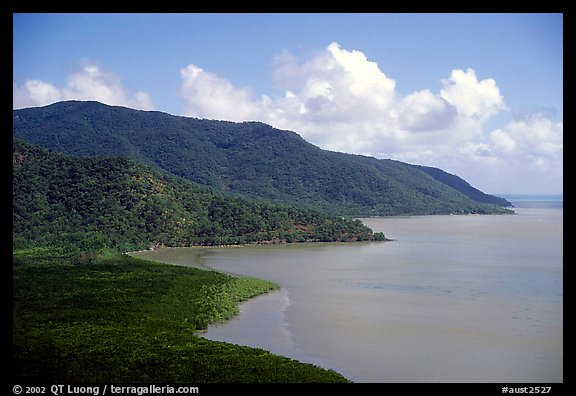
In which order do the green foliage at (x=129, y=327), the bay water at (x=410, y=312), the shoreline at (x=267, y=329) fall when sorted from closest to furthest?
1. the green foliage at (x=129, y=327)
2. the bay water at (x=410, y=312)
3. the shoreline at (x=267, y=329)

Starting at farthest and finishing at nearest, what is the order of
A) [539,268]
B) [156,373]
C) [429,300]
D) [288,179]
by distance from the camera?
[288,179] < [539,268] < [429,300] < [156,373]

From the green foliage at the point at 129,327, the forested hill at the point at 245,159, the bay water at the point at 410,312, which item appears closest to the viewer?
the green foliage at the point at 129,327

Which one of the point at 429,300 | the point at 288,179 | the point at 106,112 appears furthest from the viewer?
the point at 106,112

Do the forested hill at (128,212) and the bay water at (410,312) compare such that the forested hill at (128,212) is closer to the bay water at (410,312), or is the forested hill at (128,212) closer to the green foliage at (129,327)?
the bay water at (410,312)

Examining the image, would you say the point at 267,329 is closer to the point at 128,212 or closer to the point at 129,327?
the point at 129,327

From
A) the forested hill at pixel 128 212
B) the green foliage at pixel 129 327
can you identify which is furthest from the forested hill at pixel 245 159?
the green foliage at pixel 129 327
